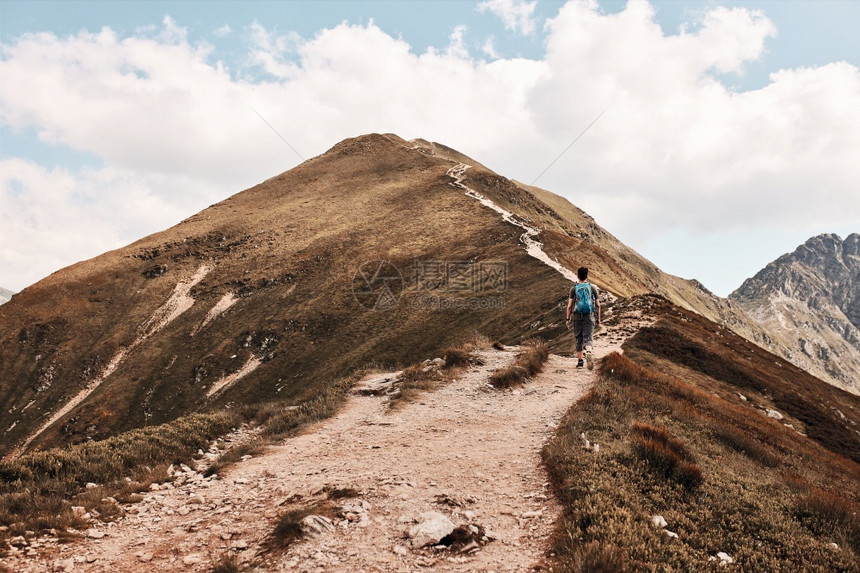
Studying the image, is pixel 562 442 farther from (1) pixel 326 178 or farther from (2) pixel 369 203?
(1) pixel 326 178

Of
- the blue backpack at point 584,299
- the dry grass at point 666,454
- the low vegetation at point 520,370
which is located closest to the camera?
the dry grass at point 666,454

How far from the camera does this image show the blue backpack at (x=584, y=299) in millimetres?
18109

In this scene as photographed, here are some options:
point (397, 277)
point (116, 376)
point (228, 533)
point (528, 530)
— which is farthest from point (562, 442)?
point (116, 376)

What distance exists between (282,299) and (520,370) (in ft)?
181

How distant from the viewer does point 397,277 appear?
61719 millimetres

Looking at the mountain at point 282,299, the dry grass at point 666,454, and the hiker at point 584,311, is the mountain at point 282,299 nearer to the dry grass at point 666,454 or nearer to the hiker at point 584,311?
the hiker at point 584,311

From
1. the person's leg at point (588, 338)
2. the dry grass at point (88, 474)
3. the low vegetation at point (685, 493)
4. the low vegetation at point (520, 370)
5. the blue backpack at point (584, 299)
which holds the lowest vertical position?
the low vegetation at point (685, 493)

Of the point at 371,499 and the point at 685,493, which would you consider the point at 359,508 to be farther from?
the point at 685,493

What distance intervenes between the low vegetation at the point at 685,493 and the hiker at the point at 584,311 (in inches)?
128

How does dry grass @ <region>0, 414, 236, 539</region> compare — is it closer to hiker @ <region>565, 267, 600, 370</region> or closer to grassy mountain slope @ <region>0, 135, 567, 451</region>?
hiker @ <region>565, 267, 600, 370</region>

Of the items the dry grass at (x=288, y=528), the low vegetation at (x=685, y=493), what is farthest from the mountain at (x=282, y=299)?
the dry grass at (x=288, y=528)

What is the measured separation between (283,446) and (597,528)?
8.36 m

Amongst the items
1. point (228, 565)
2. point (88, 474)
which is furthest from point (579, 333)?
point (88, 474)

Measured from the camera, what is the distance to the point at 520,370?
17.1 meters
